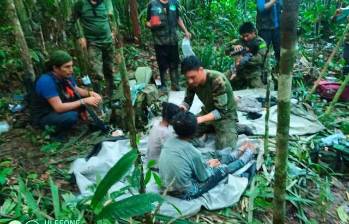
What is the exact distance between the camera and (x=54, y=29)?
6.71m

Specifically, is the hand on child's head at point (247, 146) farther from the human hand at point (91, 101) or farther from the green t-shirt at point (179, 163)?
the human hand at point (91, 101)

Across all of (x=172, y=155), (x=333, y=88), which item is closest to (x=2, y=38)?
(x=172, y=155)

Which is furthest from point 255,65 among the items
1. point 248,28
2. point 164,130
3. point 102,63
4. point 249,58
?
point 164,130

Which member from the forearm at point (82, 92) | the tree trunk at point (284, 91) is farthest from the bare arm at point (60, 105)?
the tree trunk at point (284, 91)

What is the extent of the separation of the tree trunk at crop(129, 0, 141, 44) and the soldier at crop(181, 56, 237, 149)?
4.15 metres

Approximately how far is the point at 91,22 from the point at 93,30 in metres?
0.13

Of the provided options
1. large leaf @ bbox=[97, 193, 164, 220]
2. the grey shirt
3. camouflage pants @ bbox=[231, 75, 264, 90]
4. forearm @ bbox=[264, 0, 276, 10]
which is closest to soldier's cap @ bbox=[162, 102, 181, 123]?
the grey shirt

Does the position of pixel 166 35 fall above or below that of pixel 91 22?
below

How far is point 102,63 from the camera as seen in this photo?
605cm

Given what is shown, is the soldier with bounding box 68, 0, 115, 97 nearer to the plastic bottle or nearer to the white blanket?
the plastic bottle

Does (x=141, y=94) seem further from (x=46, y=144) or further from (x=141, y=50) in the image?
(x=141, y=50)

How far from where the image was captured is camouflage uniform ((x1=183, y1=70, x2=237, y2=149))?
4.52 metres

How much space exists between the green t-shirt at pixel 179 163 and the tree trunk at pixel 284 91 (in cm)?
99

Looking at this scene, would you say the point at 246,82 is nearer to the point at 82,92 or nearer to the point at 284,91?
the point at 82,92
